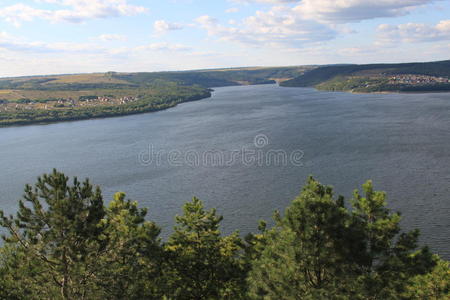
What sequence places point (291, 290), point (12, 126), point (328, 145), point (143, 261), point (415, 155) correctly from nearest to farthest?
point (291, 290), point (143, 261), point (415, 155), point (328, 145), point (12, 126)

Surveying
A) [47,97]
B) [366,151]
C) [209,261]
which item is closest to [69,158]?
[366,151]

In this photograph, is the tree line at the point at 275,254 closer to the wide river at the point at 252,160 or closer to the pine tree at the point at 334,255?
the pine tree at the point at 334,255

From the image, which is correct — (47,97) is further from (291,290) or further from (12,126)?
(291,290)

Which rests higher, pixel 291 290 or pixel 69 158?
pixel 291 290

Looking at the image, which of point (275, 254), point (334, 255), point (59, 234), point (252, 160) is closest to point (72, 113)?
point (252, 160)

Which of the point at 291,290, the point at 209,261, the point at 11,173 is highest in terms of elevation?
the point at 291,290

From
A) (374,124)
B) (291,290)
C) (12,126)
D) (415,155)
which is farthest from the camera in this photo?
(12,126)

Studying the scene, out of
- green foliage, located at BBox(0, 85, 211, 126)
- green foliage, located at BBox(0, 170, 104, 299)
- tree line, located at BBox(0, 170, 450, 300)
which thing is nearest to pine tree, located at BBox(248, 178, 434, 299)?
tree line, located at BBox(0, 170, 450, 300)
